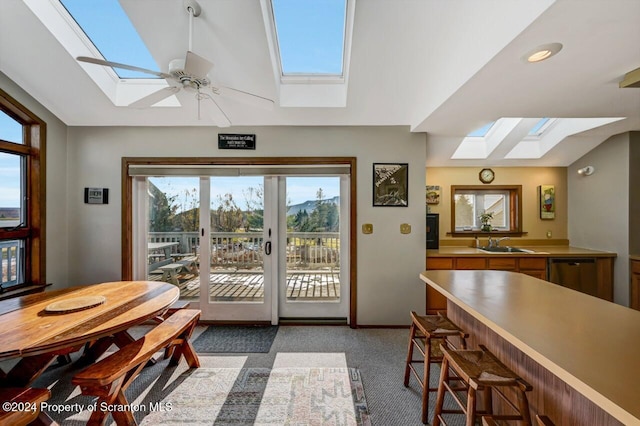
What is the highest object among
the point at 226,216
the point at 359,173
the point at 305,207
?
the point at 359,173

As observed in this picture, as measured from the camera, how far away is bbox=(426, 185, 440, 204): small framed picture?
404cm

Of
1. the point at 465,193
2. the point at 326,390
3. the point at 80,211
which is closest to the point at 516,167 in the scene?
the point at 465,193

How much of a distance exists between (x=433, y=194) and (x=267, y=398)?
336cm

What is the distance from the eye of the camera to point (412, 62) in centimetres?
237

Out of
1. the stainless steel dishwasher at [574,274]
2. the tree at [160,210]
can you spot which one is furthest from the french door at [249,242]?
the stainless steel dishwasher at [574,274]

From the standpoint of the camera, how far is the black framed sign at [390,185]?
10.6 feet

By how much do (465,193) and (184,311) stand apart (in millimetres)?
4053

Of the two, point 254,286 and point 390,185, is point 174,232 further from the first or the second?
point 390,185

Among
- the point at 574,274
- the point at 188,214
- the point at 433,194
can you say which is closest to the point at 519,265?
the point at 574,274

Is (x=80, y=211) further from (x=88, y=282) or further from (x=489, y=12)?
(x=489, y=12)

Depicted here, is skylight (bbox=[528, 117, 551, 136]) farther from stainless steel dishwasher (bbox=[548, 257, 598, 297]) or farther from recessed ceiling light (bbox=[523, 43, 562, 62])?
recessed ceiling light (bbox=[523, 43, 562, 62])

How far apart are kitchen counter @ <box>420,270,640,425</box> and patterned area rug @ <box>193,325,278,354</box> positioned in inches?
77.5

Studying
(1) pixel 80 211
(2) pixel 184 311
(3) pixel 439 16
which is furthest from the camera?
(1) pixel 80 211

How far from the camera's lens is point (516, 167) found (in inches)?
160
